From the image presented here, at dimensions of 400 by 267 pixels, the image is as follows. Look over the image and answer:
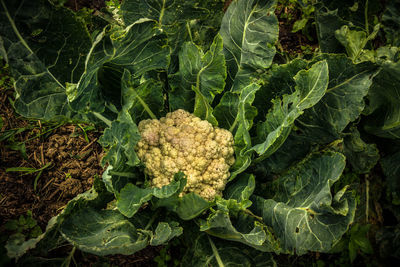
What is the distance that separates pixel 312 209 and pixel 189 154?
2.57 feet

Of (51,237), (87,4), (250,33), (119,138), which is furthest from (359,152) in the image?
(87,4)

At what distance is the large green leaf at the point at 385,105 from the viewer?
251 centimetres

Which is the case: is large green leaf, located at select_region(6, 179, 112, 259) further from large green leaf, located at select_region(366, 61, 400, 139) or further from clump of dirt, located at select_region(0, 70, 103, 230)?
large green leaf, located at select_region(366, 61, 400, 139)

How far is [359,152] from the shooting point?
8.74 ft

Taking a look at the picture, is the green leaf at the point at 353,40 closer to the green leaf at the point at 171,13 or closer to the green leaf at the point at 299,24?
the green leaf at the point at 299,24

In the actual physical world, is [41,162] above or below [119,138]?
below

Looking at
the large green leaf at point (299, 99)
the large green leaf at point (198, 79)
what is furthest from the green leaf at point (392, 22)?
the large green leaf at point (198, 79)

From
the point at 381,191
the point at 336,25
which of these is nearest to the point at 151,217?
the point at 336,25

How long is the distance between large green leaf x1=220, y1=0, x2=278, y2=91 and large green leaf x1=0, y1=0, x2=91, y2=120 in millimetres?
925

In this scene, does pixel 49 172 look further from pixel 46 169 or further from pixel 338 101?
pixel 338 101

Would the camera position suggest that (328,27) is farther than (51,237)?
Yes

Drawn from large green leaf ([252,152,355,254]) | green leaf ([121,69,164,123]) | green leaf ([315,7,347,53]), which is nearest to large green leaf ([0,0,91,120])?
green leaf ([121,69,164,123])

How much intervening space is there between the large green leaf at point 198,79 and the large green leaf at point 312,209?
67 cm

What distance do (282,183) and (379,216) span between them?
1528mm
